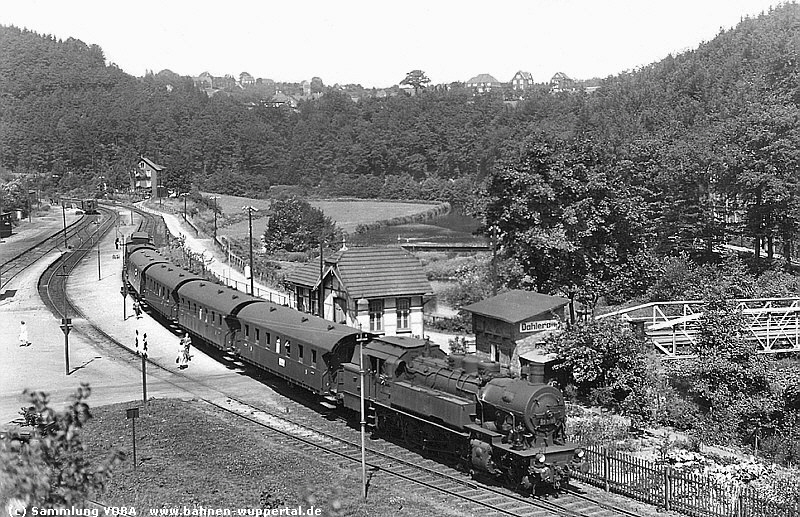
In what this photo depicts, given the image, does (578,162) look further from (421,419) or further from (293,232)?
(293,232)

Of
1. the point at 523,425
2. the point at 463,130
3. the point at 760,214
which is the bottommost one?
the point at 523,425

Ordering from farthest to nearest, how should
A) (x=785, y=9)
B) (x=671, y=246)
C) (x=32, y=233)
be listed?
(x=785, y=9) < (x=32, y=233) < (x=671, y=246)

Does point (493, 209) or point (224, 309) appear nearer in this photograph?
point (224, 309)

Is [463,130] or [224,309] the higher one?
[463,130]

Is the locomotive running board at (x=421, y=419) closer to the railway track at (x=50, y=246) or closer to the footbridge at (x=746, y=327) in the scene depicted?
the footbridge at (x=746, y=327)

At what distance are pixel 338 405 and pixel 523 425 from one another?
977 centimetres

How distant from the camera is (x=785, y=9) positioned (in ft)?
306

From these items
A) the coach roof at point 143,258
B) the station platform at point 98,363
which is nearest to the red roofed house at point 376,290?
the station platform at point 98,363

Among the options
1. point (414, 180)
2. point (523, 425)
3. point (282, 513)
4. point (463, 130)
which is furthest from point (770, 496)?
point (463, 130)

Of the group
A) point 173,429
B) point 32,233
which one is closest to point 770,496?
point 173,429

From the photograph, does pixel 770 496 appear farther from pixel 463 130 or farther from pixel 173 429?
pixel 463 130

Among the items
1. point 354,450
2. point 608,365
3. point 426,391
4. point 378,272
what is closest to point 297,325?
point 354,450

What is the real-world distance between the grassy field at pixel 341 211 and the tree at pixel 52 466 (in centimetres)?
8980

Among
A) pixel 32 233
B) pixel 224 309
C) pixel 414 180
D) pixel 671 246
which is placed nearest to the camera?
pixel 224 309
